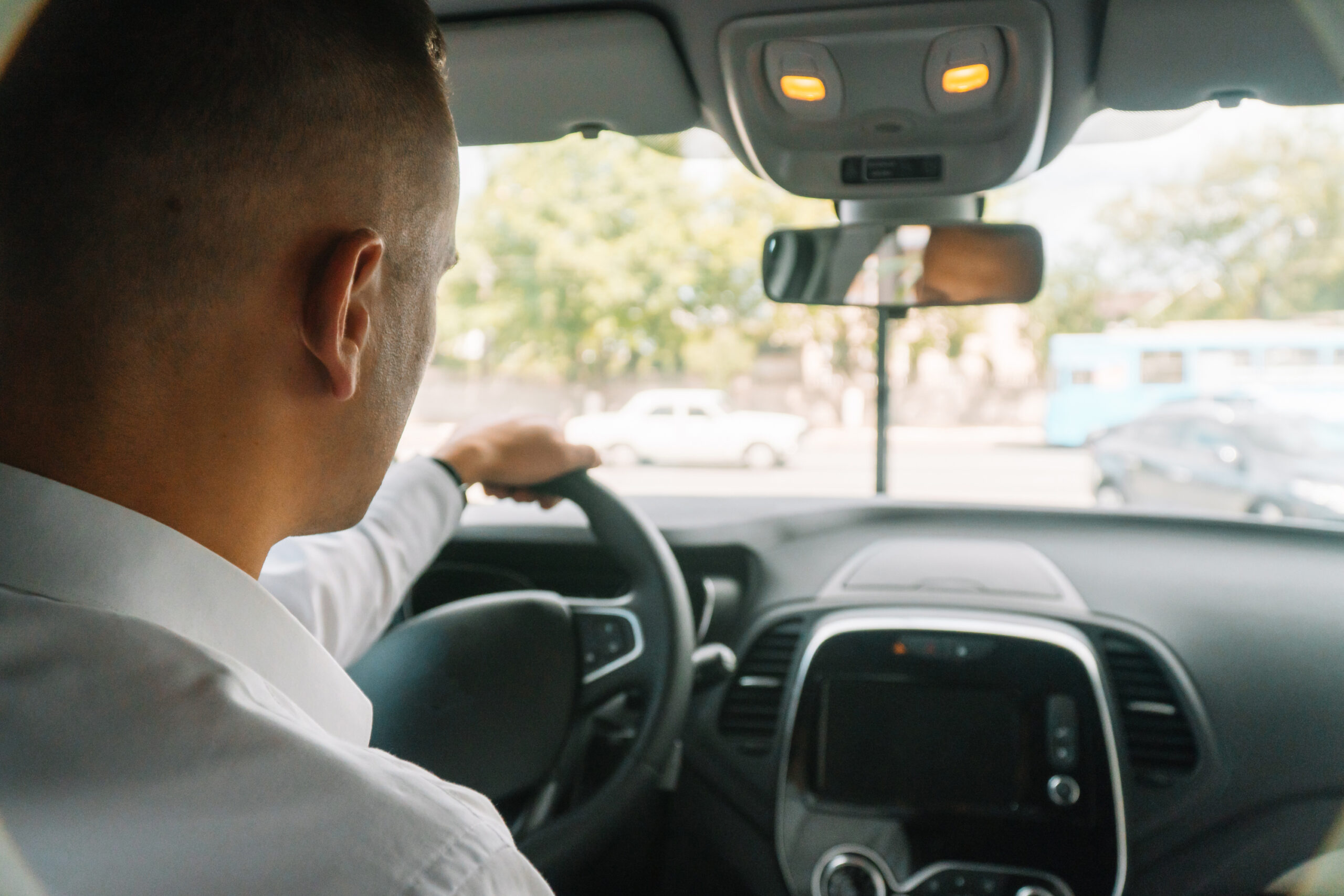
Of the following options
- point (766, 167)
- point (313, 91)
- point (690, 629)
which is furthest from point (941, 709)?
point (313, 91)

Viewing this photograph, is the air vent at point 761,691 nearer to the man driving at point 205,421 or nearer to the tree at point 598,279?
the man driving at point 205,421

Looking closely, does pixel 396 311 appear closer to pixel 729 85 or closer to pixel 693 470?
pixel 729 85

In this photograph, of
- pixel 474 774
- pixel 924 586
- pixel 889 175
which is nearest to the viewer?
pixel 474 774

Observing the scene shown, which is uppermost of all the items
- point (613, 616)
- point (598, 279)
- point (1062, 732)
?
point (598, 279)

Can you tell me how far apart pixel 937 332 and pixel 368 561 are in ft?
15.0

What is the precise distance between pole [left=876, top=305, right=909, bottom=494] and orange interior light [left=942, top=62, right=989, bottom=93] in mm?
878

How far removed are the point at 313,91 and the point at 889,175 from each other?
1.57 m

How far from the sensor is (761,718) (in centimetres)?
278

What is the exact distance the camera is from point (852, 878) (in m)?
2.57

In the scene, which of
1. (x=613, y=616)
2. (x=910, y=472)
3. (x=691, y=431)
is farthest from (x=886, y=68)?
(x=691, y=431)

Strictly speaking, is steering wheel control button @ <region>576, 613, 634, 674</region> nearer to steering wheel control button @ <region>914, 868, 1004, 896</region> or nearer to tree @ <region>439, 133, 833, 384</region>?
steering wheel control button @ <region>914, 868, 1004, 896</region>

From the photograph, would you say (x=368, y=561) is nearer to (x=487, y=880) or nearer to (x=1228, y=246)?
(x=487, y=880)

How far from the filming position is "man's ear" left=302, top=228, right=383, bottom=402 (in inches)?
36.9

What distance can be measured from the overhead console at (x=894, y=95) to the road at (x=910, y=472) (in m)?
0.86
